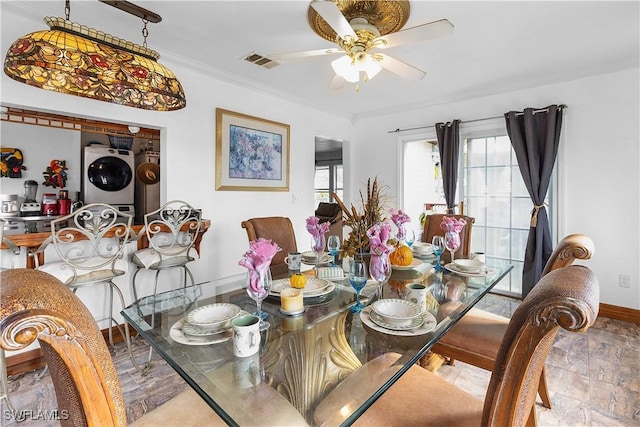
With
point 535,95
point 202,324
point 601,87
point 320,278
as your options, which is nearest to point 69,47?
point 202,324

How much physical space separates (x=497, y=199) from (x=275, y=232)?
2.85 meters

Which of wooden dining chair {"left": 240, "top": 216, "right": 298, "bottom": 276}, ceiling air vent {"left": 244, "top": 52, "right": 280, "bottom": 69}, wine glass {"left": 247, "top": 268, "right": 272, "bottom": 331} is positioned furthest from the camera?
ceiling air vent {"left": 244, "top": 52, "right": 280, "bottom": 69}

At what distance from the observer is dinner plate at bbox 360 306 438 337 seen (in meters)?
1.08

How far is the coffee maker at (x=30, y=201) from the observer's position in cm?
404

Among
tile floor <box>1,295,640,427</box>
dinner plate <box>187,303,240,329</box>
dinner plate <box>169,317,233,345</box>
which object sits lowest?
tile floor <box>1,295,640,427</box>

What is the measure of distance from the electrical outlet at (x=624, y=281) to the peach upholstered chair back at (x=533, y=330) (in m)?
3.06

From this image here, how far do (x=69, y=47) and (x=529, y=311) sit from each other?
2.18m

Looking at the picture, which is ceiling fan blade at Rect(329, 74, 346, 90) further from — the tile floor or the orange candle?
the tile floor

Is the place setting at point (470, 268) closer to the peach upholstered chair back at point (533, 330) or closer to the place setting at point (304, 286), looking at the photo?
the place setting at point (304, 286)

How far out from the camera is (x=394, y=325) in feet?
3.65

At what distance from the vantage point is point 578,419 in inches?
65.0

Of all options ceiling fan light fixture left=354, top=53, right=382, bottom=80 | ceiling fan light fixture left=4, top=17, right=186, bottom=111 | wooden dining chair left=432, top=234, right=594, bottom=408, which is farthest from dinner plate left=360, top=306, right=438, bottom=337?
ceiling fan light fixture left=4, top=17, right=186, bottom=111

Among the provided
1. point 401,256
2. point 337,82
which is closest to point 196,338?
point 401,256

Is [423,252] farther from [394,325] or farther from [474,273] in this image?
[394,325]
